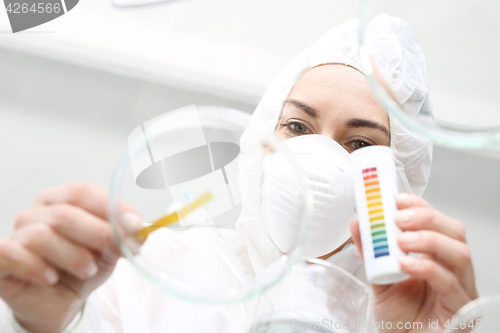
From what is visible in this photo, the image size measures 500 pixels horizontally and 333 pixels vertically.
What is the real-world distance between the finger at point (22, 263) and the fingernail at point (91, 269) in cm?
4

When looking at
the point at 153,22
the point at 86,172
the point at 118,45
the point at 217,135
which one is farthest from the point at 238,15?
the point at 217,135

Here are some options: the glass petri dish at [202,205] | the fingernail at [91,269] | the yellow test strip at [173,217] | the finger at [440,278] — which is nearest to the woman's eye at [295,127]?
the glass petri dish at [202,205]

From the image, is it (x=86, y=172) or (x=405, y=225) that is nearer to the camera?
(x=405, y=225)

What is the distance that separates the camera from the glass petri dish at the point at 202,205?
1.77 ft

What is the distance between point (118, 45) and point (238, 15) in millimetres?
402

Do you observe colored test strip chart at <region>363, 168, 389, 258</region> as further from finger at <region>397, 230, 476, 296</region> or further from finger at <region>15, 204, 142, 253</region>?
finger at <region>15, 204, 142, 253</region>

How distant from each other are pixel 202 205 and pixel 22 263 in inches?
10.5

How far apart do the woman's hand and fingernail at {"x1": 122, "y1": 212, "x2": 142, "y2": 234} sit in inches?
12.7

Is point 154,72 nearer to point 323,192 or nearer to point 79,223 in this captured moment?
point 323,192

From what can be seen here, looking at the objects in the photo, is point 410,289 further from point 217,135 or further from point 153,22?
point 153,22

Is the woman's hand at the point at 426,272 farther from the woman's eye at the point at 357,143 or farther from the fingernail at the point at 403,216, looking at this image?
the woman's eye at the point at 357,143

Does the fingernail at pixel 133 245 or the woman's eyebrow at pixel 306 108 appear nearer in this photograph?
the fingernail at pixel 133 245

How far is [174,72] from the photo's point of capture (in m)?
1.40

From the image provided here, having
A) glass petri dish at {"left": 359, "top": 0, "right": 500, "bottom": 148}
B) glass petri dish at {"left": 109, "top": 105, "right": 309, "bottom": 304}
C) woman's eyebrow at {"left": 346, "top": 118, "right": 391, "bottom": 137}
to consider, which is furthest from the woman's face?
glass petri dish at {"left": 109, "top": 105, "right": 309, "bottom": 304}
